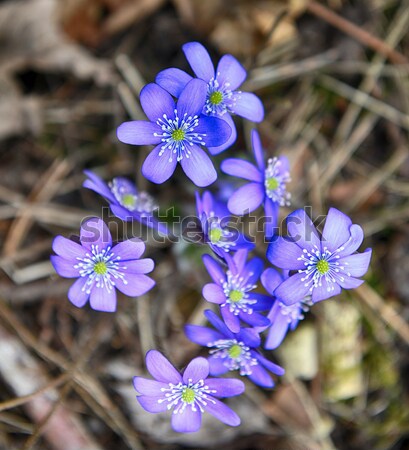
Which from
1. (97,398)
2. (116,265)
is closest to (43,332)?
(97,398)

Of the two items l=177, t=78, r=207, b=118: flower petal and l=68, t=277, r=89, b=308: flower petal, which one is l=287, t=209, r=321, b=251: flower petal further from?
l=68, t=277, r=89, b=308: flower petal

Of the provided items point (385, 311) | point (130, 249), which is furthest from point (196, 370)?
point (385, 311)

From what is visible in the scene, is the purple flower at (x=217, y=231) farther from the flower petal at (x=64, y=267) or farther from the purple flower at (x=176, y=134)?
the flower petal at (x=64, y=267)

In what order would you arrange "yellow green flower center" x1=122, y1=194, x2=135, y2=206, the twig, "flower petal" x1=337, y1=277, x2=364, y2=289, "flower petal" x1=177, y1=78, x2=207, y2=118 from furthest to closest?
the twig < "yellow green flower center" x1=122, y1=194, x2=135, y2=206 < "flower petal" x1=337, y1=277, x2=364, y2=289 < "flower petal" x1=177, y1=78, x2=207, y2=118

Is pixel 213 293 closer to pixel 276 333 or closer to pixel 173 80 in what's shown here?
pixel 276 333

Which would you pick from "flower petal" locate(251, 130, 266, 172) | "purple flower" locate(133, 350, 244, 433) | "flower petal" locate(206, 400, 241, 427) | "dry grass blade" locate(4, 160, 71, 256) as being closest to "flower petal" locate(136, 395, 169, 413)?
"purple flower" locate(133, 350, 244, 433)

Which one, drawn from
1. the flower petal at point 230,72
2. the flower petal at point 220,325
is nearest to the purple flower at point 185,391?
the flower petal at point 220,325

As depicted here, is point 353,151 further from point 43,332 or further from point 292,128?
point 43,332
